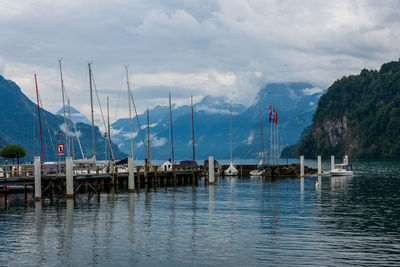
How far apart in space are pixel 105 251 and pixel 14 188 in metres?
46.9

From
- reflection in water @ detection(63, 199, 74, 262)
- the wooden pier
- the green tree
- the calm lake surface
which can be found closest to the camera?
the calm lake surface

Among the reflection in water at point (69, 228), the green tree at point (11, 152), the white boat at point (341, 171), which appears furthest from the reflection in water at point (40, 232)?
the white boat at point (341, 171)

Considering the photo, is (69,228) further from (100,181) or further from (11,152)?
(11,152)

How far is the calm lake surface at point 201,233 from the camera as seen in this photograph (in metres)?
26.7

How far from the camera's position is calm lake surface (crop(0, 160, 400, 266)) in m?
26.7

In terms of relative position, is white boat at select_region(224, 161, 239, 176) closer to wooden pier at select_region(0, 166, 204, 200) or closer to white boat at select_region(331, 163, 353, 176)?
wooden pier at select_region(0, 166, 204, 200)

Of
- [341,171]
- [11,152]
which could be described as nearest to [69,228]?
[11,152]

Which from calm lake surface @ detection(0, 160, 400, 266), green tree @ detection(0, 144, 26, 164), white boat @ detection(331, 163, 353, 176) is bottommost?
calm lake surface @ detection(0, 160, 400, 266)

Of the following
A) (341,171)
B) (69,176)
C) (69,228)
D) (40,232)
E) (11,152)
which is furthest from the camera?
(341,171)

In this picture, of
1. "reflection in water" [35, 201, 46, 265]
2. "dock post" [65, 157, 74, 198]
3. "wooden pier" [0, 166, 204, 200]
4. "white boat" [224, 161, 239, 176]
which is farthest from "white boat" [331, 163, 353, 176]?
"reflection in water" [35, 201, 46, 265]

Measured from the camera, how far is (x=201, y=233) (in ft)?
112

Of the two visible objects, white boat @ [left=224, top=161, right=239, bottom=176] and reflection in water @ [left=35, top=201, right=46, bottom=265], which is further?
white boat @ [left=224, top=161, right=239, bottom=176]

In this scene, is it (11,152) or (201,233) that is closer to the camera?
(201,233)

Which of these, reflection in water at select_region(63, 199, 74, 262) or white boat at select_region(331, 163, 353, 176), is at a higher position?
white boat at select_region(331, 163, 353, 176)
